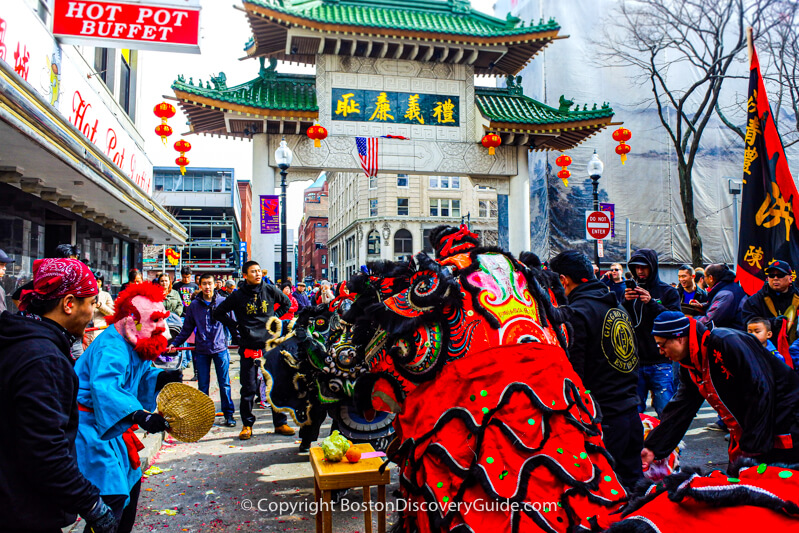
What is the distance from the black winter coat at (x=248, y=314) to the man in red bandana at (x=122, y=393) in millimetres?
3213

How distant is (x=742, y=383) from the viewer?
8.25 ft

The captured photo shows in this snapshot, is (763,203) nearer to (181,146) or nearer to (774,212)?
(774,212)

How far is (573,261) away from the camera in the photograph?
3.39 meters

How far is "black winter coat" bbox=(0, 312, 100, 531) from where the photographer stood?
1822mm

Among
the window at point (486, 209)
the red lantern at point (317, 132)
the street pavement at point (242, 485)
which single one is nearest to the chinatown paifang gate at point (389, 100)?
the red lantern at point (317, 132)

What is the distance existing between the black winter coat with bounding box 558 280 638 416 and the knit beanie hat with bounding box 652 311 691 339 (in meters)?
0.53

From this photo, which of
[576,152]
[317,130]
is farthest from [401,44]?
[576,152]

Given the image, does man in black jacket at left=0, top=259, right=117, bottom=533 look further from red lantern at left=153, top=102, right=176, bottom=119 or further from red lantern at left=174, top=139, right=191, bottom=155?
red lantern at left=174, top=139, right=191, bottom=155

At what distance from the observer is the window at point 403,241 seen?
43750 millimetres

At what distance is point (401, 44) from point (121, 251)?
9396 mm

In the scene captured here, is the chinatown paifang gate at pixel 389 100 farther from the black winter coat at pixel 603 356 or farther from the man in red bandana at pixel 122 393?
the black winter coat at pixel 603 356

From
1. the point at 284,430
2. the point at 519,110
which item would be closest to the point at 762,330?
the point at 284,430

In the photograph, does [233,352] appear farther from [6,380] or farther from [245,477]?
[6,380]

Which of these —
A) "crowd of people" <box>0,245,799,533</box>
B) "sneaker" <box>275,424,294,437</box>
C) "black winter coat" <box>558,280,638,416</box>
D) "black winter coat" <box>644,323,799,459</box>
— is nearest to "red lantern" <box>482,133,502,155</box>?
"sneaker" <box>275,424,294,437</box>
